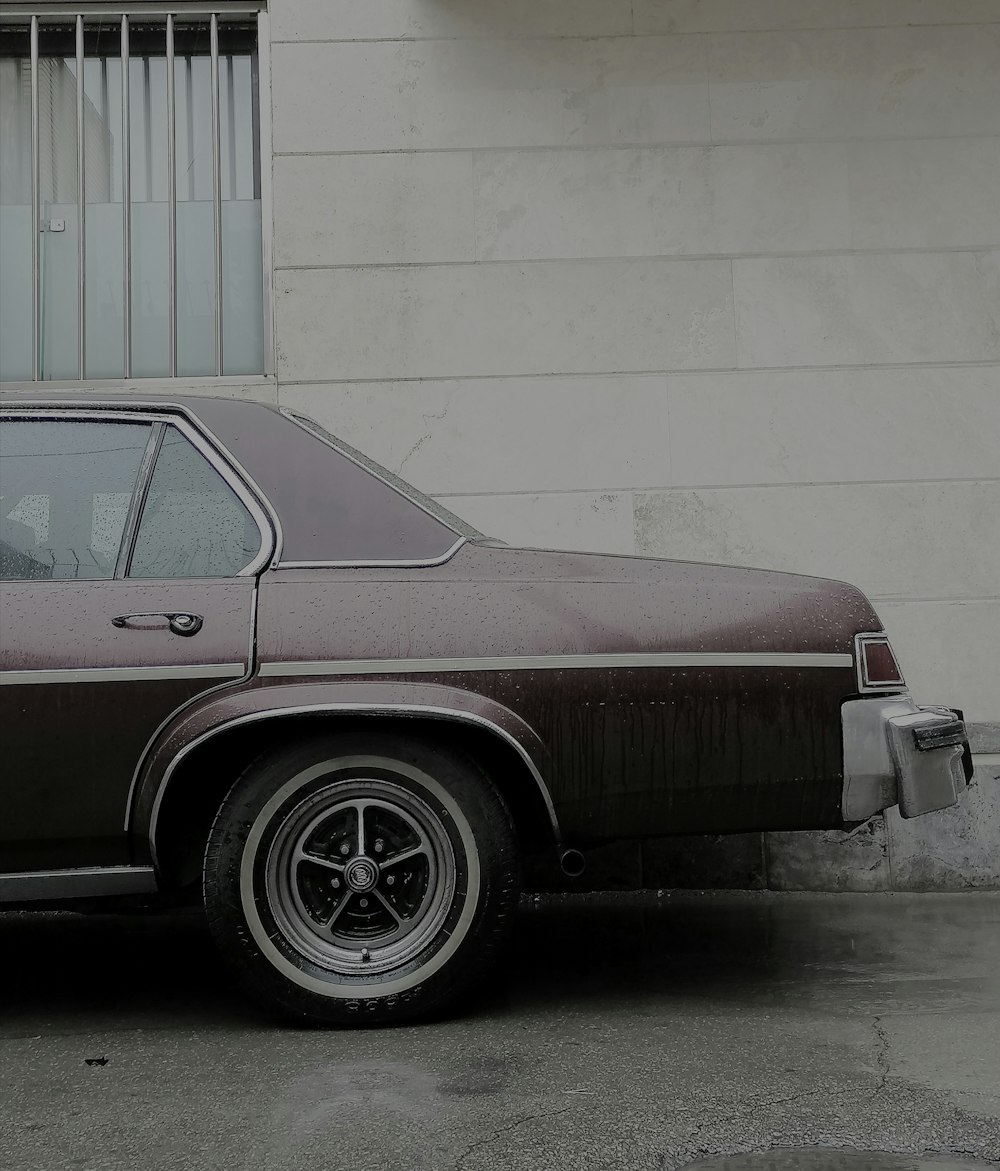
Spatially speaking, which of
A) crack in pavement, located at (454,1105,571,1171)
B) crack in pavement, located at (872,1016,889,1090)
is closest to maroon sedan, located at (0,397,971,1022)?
crack in pavement, located at (872,1016,889,1090)

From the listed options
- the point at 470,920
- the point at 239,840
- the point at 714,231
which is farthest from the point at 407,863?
the point at 714,231

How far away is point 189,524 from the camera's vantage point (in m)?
3.64

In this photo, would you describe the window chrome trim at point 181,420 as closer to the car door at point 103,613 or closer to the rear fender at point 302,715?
the car door at point 103,613

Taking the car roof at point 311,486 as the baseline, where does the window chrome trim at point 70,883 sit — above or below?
→ below

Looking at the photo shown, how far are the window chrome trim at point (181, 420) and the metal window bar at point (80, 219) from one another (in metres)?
2.93

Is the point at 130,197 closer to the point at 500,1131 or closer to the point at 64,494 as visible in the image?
the point at 64,494

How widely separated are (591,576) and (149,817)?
1.35 m

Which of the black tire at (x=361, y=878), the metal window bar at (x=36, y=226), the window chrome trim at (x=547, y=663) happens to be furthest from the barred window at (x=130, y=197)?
the black tire at (x=361, y=878)

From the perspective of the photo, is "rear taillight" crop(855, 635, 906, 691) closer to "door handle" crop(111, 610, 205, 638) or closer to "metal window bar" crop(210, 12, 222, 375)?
"door handle" crop(111, 610, 205, 638)

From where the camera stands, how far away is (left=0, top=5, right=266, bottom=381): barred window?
6.59 metres

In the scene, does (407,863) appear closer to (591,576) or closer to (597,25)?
(591,576)

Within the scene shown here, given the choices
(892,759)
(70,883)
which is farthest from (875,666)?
(70,883)

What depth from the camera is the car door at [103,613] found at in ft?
11.2

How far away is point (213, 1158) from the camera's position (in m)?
2.52
